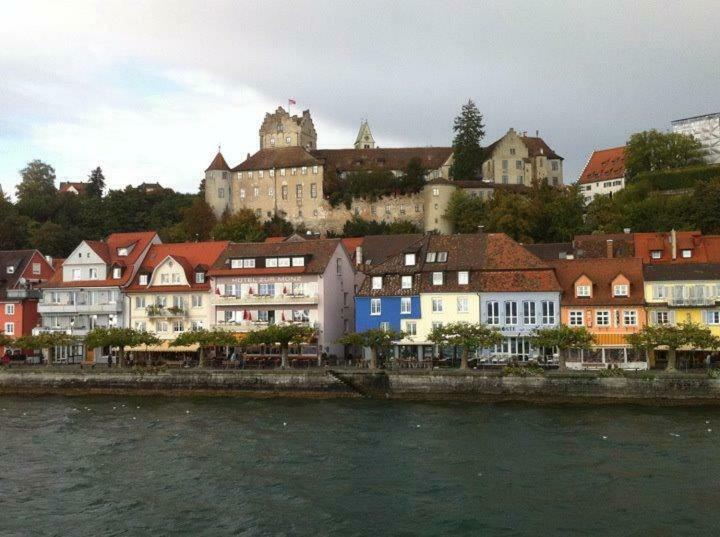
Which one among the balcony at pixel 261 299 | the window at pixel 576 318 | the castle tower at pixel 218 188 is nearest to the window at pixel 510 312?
the window at pixel 576 318

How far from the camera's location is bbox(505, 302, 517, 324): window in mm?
58656

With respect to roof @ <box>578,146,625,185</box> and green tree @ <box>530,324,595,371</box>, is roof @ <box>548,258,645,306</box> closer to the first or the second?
green tree @ <box>530,324,595,371</box>

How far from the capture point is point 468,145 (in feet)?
395

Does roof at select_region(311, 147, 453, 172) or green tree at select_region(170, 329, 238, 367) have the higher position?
roof at select_region(311, 147, 453, 172)

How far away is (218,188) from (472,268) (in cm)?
6750

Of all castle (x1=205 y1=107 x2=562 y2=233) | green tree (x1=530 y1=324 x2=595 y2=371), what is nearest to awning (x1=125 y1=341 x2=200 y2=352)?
green tree (x1=530 y1=324 x2=595 y2=371)

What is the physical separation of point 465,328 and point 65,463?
26.3 meters

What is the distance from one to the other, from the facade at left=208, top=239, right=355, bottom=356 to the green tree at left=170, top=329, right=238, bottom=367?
4.26 metres

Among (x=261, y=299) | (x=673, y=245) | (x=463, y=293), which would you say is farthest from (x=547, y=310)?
(x=261, y=299)

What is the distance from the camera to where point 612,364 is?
55.7 meters

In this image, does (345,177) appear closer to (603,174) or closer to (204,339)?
(603,174)

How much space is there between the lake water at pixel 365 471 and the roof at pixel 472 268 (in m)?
13.1

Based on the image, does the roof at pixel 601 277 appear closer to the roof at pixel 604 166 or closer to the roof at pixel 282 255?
the roof at pixel 282 255

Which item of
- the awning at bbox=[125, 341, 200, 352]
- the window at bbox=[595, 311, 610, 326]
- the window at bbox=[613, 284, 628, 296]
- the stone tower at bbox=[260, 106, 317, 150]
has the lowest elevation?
the awning at bbox=[125, 341, 200, 352]
